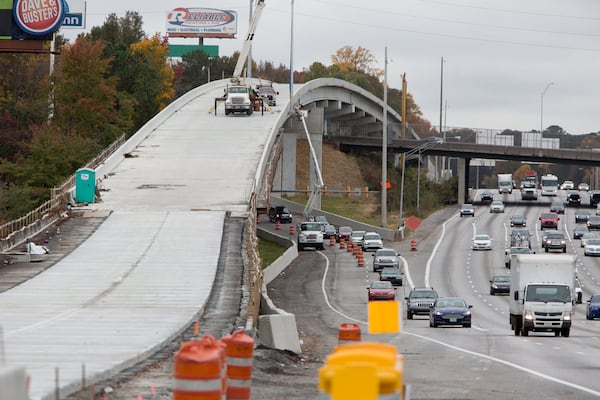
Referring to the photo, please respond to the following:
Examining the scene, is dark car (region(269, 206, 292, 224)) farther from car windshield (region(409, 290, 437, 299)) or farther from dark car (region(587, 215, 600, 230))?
car windshield (region(409, 290, 437, 299))

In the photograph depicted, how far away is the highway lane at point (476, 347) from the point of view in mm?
19719

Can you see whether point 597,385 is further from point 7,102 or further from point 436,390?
point 7,102

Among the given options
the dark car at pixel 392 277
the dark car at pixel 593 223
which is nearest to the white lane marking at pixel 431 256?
the dark car at pixel 392 277

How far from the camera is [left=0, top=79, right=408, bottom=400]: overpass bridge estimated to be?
22.6 m

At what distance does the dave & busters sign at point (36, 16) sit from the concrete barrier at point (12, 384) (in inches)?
1411

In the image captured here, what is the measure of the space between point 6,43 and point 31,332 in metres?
22.0

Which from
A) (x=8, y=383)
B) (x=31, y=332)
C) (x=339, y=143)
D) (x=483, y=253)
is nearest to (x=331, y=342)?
(x=31, y=332)

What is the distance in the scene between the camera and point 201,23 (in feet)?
551

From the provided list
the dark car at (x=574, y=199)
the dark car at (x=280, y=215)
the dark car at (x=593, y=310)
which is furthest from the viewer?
the dark car at (x=574, y=199)

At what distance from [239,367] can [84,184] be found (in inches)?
1732

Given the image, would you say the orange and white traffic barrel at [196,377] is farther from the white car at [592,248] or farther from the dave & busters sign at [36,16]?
the white car at [592,248]

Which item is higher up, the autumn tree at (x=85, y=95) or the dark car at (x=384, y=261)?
the autumn tree at (x=85, y=95)

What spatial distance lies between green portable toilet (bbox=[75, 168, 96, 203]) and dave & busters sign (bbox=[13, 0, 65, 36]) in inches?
476

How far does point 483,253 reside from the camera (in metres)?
85.8
